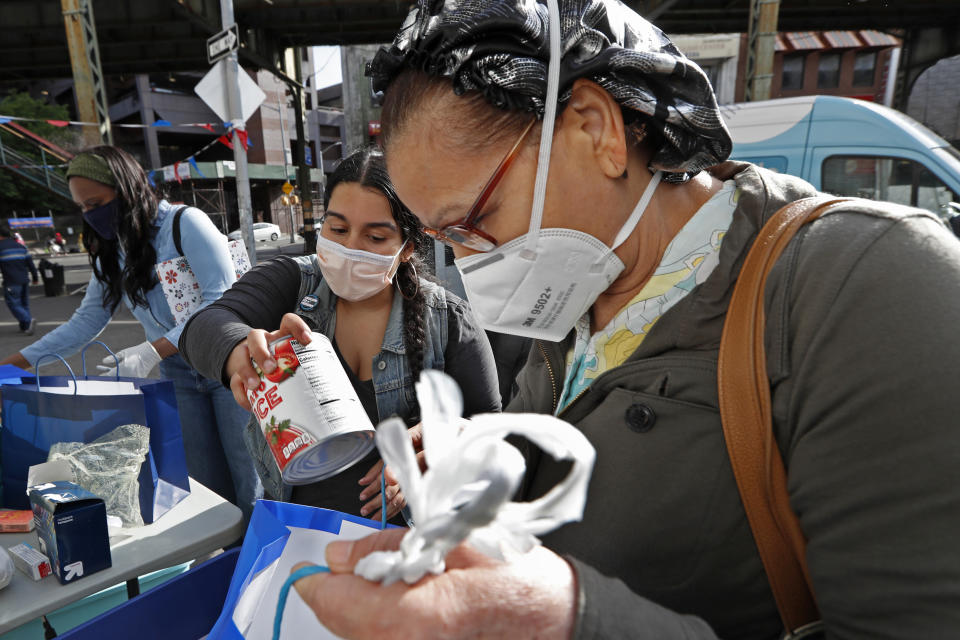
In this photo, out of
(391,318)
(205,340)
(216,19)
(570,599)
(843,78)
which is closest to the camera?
(570,599)

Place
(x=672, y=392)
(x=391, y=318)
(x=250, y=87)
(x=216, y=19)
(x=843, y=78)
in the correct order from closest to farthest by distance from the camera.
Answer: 1. (x=672, y=392)
2. (x=391, y=318)
3. (x=250, y=87)
4. (x=216, y=19)
5. (x=843, y=78)

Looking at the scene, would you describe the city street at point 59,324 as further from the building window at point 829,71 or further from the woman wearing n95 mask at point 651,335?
the building window at point 829,71

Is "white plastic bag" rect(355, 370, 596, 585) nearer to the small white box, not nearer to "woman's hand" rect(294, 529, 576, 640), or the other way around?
"woman's hand" rect(294, 529, 576, 640)

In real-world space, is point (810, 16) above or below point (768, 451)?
above

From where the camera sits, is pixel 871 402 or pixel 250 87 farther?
pixel 250 87

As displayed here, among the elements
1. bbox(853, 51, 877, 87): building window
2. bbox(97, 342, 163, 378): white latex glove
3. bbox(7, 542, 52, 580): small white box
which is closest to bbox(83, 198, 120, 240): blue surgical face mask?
bbox(97, 342, 163, 378): white latex glove

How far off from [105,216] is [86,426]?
1485 mm

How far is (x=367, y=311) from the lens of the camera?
196 cm

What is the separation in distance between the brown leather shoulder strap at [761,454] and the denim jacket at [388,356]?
1.22 metres

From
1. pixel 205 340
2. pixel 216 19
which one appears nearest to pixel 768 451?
pixel 205 340

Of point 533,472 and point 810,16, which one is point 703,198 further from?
point 810,16

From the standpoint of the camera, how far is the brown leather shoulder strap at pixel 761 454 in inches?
27.9

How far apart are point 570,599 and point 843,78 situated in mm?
28091

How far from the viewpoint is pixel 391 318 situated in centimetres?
190
